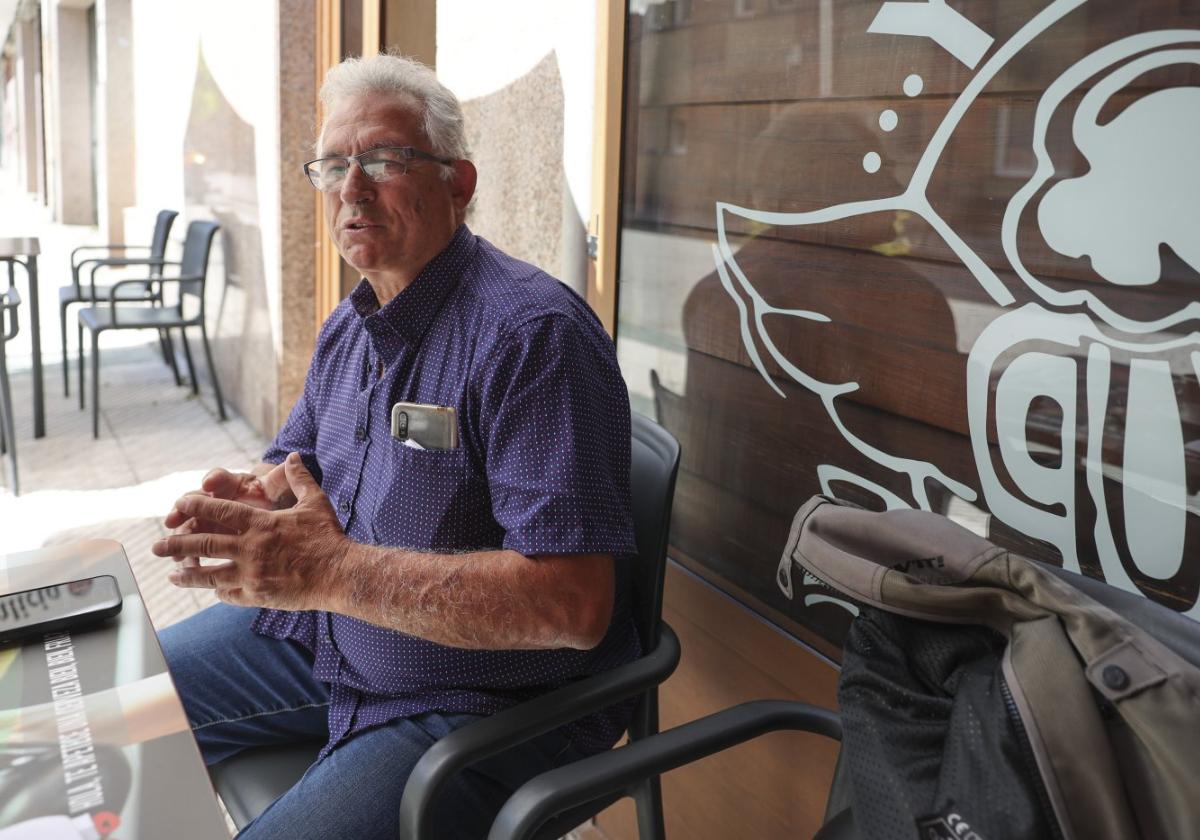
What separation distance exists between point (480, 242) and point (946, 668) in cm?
103

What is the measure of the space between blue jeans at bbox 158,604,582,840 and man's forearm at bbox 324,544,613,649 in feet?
0.58

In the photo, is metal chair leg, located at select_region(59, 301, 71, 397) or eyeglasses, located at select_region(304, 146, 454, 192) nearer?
eyeglasses, located at select_region(304, 146, 454, 192)

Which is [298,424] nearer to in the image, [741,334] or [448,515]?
[448,515]

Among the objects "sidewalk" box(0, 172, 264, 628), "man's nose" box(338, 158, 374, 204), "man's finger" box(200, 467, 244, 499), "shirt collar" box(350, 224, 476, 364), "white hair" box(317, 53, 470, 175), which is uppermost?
"white hair" box(317, 53, 470, 175)

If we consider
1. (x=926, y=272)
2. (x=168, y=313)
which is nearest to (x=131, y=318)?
(x=168, y=313)

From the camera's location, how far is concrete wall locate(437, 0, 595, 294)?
208cm

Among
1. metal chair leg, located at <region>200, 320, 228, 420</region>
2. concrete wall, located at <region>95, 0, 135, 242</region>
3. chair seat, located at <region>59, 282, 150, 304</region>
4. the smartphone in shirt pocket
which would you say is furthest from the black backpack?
concrete wall, located at <region>95, 0, 135, 242</region>

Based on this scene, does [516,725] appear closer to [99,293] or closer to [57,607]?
[57,607]

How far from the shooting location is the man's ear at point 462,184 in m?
1.62

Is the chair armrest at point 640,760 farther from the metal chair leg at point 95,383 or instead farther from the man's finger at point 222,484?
the metal chair leg at point 95,383

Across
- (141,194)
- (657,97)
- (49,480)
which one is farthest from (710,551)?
(141,194)

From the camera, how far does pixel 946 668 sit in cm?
85

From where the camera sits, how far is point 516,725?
1207 millimetres

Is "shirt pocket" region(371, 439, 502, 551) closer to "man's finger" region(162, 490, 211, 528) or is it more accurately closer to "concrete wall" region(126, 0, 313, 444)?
"man's finger" region(162, 490, 211, 528)
